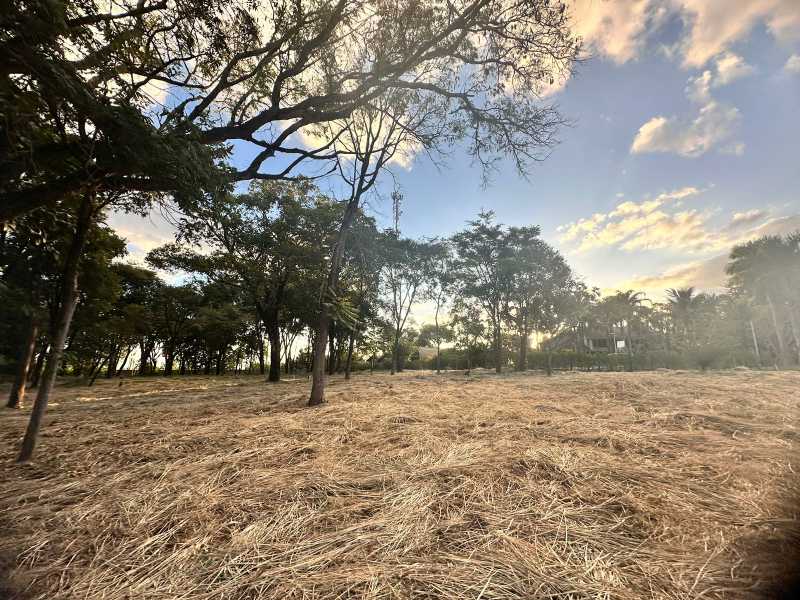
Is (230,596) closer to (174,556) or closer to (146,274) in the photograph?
(174,556)

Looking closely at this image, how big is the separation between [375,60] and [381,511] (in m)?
7.30

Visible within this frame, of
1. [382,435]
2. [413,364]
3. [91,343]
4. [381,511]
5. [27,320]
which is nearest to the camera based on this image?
[381,511]

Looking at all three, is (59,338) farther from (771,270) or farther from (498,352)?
(771,270)

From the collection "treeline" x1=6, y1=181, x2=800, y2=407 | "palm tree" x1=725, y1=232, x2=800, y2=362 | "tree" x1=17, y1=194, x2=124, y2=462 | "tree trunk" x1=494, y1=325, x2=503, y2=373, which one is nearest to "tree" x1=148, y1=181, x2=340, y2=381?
"treeline" x1=6, y1=181, x2=800, y2=407

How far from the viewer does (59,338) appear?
11.1ft

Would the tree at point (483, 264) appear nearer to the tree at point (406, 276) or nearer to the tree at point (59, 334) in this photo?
the tree at point (406, 276)

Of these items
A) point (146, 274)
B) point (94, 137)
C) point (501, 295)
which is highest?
point (146, 274)

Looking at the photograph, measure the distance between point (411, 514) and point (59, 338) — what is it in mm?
4340

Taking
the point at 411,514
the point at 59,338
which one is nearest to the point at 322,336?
the point at 59,338

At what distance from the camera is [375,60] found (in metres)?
5.86

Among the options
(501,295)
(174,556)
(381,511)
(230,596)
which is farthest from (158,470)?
(501,295)

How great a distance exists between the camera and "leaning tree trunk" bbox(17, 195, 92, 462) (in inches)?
131

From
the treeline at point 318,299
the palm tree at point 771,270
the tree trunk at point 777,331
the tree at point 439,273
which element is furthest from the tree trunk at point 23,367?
the tree trunk at point 777,331

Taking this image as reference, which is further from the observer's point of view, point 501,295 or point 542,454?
point 501,295
